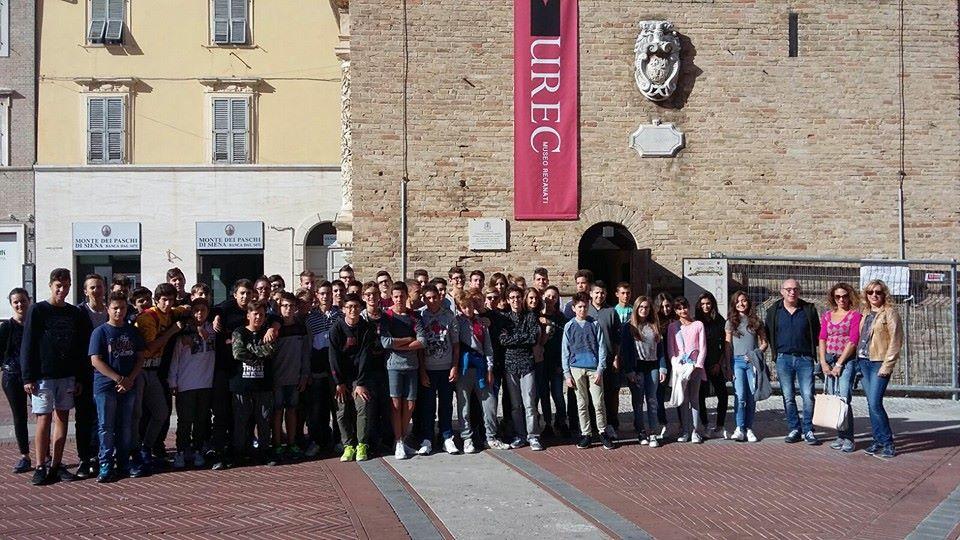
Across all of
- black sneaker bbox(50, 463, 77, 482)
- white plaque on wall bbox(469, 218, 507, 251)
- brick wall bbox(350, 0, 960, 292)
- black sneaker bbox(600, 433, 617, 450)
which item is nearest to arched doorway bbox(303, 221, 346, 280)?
brick wall bbox(350, 0, 960, 292)

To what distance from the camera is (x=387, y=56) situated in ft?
53.4

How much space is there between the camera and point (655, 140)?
16547mm

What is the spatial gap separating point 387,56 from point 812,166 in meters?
7.28

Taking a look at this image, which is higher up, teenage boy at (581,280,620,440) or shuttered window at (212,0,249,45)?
shuttered window at (212,0,249,45)

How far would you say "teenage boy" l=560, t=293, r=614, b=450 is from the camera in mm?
10336

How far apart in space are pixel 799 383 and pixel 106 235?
21.2 metres

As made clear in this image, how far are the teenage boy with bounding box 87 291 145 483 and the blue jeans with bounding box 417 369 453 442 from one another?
2.80 metres

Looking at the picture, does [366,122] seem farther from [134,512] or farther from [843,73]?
[134,512]

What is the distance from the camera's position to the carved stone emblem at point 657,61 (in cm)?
1636

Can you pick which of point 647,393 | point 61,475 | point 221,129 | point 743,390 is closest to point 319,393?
point 61,475

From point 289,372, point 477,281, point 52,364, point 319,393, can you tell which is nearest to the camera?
point 52,364

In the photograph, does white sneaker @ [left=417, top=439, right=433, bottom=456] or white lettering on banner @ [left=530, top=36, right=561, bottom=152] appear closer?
white sneaker @ [left=417, top=439, right=433, bottom=456]

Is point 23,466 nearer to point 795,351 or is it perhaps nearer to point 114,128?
point 795,351

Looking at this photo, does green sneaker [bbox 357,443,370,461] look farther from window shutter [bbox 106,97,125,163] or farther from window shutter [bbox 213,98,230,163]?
window shutter [bbox 106,97,125,163]
